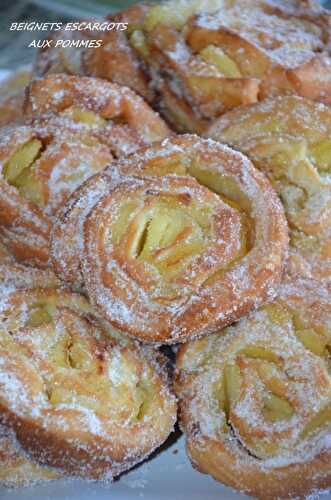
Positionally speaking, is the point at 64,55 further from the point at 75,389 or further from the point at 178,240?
the point at 75,389

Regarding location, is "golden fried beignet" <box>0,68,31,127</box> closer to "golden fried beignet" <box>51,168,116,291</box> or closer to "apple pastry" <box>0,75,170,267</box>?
"apple pastry" <box>0,75,170,267</box>

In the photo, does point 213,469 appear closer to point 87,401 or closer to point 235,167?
point 87,401

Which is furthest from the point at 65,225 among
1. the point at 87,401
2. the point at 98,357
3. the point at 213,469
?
the point at 213,469

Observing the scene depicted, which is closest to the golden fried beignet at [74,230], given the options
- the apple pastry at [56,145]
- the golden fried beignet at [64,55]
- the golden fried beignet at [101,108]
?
the apple pastry at [56,145]

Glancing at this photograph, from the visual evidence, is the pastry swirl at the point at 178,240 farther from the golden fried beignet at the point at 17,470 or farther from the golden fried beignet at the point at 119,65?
the golden fried beignet at the point at 119,65

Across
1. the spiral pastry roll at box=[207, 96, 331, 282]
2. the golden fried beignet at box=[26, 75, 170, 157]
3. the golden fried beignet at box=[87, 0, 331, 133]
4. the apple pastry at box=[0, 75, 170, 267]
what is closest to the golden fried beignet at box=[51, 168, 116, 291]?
the apple pastry at box=[0, 75, 170, 267]

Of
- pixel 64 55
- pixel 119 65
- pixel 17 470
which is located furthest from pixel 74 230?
pixel 64 55
